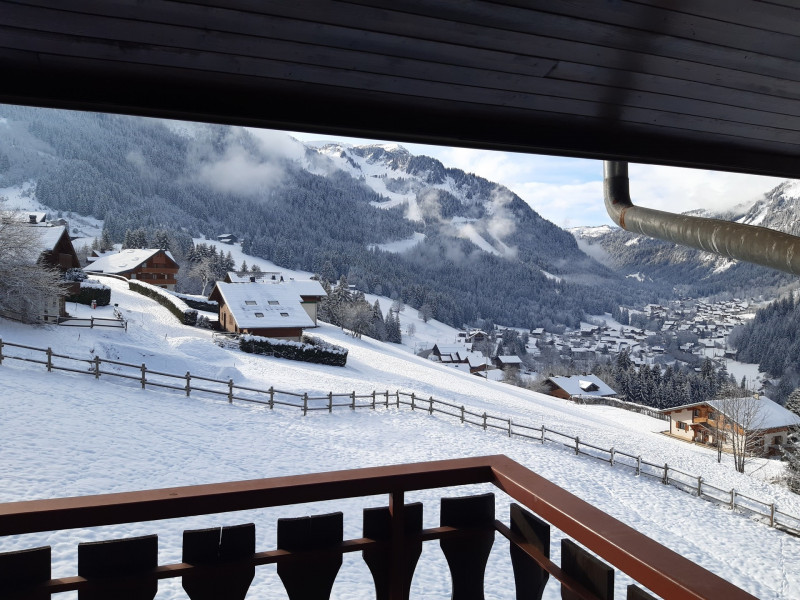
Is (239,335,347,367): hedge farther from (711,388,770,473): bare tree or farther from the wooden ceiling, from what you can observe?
the wooden ceiling

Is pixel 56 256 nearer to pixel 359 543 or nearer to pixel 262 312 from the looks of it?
pixel 262 312

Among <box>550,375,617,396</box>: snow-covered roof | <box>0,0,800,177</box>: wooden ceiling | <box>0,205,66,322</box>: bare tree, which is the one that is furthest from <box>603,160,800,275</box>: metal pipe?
<box>550,375,617,396</box>: snow-covered roof

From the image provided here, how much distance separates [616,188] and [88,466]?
7.27 meters

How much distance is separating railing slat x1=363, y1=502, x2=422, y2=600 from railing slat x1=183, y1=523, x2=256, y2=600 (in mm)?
267

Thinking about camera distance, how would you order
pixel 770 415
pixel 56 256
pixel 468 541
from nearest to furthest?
pixel 468 541, pixel 56 256, pixel 770 415

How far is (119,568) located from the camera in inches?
39.9

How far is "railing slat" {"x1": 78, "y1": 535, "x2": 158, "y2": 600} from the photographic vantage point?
995 mm

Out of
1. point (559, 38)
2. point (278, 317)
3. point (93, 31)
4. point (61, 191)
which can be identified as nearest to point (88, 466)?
point (93, 31)

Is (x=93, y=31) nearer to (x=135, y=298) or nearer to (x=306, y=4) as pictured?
(x=306, y=4)

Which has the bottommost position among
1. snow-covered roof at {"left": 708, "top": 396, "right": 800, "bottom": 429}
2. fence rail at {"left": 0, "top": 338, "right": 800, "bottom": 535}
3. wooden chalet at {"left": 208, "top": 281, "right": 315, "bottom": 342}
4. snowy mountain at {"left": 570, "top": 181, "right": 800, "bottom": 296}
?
snow-covered roof at {"left": 708, "top": 396, "right": 800, "bottom": 429}

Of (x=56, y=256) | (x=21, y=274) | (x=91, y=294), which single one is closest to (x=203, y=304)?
(x=91, y=294)

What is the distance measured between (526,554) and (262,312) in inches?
869

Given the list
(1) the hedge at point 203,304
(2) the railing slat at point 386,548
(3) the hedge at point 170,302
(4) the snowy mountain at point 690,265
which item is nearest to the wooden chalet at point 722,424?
(3) the hedge at point 170,302

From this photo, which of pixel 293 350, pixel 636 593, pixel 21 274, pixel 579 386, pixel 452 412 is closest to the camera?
pixel 636 593
